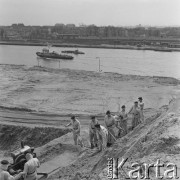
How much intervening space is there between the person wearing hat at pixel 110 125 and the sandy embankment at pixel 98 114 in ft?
1.33

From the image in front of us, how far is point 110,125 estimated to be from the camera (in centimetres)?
998

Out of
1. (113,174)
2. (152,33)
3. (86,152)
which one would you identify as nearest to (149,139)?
(86,152)

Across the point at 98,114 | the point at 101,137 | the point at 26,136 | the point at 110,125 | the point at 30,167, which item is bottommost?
the point at 26,136

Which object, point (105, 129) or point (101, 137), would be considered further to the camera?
point (105, 129)

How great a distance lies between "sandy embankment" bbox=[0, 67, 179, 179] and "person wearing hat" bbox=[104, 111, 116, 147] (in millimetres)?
404

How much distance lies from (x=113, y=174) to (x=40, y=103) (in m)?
15.2

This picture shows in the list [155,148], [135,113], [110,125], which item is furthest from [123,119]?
[155,148]

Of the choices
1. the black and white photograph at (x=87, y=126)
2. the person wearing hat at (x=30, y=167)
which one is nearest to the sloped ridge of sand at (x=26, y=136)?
the black and white photograph at (x=87, y=126)

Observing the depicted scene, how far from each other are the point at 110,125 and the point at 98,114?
26.0ft

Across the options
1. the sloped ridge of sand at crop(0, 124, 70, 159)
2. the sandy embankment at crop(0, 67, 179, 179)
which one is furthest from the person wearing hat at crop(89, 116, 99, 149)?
the sloped ridge of sand at crop(0, 124, 70, 159)

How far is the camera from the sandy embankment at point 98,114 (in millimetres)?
8805

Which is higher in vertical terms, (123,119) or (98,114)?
(123,119)

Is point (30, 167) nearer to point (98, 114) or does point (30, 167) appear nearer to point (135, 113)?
point (135, 113)

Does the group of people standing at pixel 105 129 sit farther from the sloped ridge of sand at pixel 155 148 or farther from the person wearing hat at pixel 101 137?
the sloped ridge of sand at pixel 155 148
